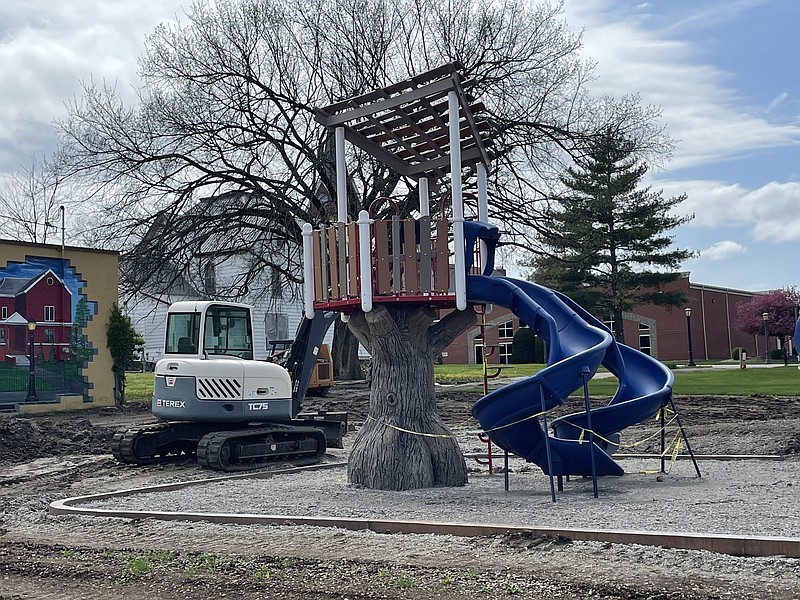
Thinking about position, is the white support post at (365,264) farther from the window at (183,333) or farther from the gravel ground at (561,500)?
the window at (183,333)

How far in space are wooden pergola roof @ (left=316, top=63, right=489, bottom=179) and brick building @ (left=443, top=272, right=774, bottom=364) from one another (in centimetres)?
5015

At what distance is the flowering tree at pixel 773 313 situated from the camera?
210 feet

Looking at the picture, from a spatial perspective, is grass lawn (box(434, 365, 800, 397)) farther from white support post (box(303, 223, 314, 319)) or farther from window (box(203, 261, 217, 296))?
white support post (box(303, 223, 314, 319))

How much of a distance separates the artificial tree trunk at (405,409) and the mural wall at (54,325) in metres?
18.3

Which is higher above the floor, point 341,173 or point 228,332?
point 341,173

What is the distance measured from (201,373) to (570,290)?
3574 cm

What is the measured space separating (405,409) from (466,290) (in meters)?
1.68

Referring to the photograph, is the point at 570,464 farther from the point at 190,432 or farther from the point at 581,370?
the point at 190,432

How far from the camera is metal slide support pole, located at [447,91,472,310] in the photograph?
1190 cm

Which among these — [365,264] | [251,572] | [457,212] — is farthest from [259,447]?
[251,572]

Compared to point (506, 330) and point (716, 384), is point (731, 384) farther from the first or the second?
point (506, 330)

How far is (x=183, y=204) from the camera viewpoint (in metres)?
32.7

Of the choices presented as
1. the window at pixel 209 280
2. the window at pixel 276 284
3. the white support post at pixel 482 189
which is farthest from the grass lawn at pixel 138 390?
the white support post at pixel 482 189

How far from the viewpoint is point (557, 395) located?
36.5 feet
